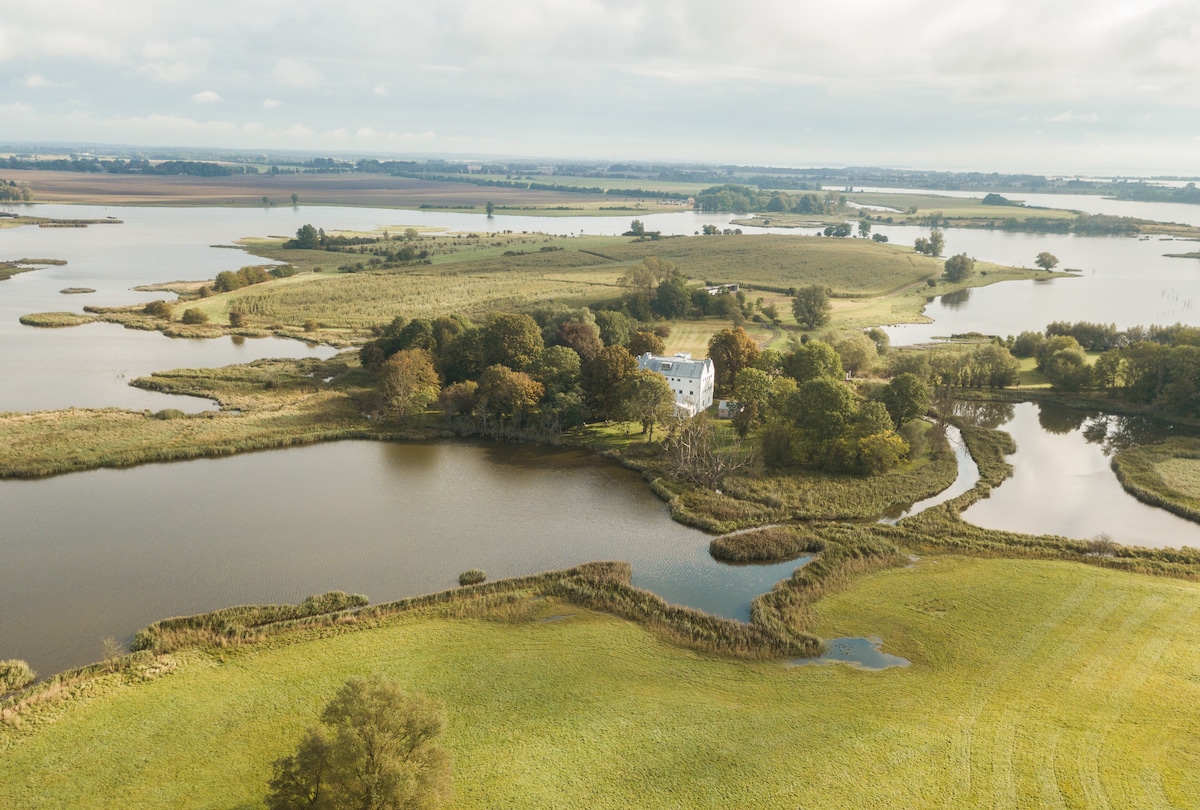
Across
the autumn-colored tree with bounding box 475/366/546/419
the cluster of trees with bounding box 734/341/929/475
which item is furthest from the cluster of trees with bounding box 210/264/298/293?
the cluster of trees with bounding box 734/341/929/475

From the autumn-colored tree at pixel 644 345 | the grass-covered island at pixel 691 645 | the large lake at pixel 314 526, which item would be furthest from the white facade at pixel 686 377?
the large lake at pixel 314 526

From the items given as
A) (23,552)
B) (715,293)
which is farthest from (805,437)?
(715,293)

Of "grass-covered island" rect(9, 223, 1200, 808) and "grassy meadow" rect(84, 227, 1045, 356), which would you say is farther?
"grassy meadow" rect(84, 227, 1045, 356)

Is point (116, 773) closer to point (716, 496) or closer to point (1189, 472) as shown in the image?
point (716, 496)

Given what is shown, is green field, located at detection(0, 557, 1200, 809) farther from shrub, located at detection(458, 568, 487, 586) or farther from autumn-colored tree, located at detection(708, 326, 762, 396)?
autumn-colored tree, located at detection(708, 326, 762, 396)

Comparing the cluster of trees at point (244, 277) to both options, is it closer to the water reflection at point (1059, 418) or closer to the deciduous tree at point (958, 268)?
the water reflection at point (1059, 418)

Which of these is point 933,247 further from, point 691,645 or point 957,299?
point 691,645
